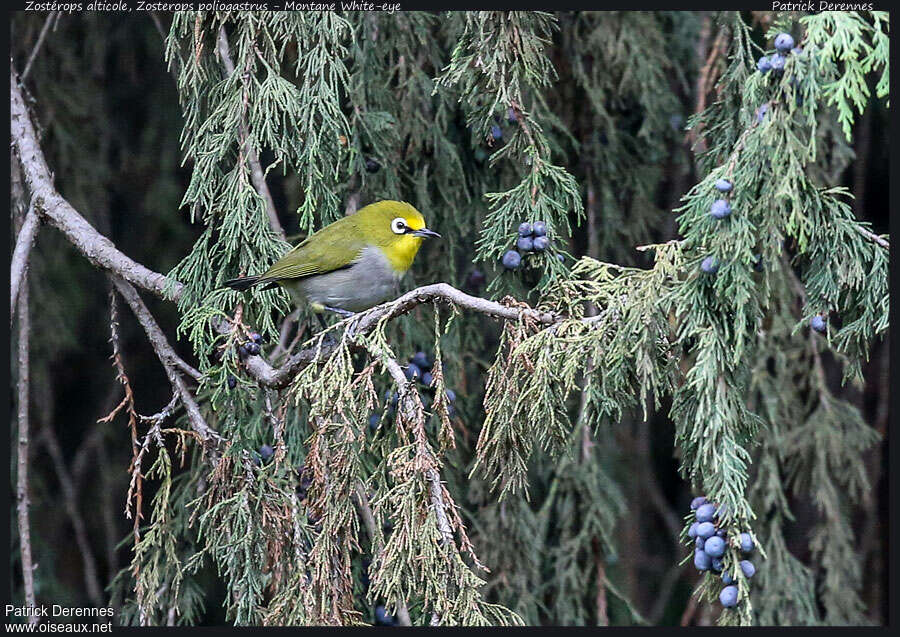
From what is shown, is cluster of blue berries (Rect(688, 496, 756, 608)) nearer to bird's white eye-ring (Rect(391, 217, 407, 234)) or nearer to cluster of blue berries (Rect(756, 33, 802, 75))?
cluster of blue berries (Rect(756, 33, 802, 75))

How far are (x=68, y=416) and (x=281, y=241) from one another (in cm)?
356

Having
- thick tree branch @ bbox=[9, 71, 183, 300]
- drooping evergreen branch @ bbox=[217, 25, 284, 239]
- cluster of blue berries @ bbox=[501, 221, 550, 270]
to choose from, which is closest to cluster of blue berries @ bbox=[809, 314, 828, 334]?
cluster of blue berries @ bbox=[501, 221, 550, 270]

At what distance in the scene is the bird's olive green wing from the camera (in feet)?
13.3

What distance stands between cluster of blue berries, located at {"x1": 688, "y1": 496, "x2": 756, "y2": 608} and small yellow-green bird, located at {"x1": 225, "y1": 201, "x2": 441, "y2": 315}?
6.23 feet

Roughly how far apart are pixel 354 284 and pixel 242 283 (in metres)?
0.78

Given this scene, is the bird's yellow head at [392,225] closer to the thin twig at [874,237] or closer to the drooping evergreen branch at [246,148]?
the drooping evergreen branch at [246,148]

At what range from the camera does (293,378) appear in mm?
3430

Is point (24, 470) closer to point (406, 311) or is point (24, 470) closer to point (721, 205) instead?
point (406, 311)

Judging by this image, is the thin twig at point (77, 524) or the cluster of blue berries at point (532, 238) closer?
the cluster of blue berries at point (532, 238)

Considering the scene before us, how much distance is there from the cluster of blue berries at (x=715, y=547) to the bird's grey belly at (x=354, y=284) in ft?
6.71

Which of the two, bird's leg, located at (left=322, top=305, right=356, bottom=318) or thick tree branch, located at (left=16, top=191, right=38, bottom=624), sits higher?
bird's leg, located at (left=322, top=305, right=356, bottom=318)

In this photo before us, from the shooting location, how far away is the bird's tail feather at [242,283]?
3.61m

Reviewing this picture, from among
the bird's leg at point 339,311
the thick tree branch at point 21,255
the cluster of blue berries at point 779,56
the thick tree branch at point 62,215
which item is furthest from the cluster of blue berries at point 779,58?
the thick tree branch at point 21,255

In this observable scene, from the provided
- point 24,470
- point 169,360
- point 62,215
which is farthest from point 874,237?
point 24,470
